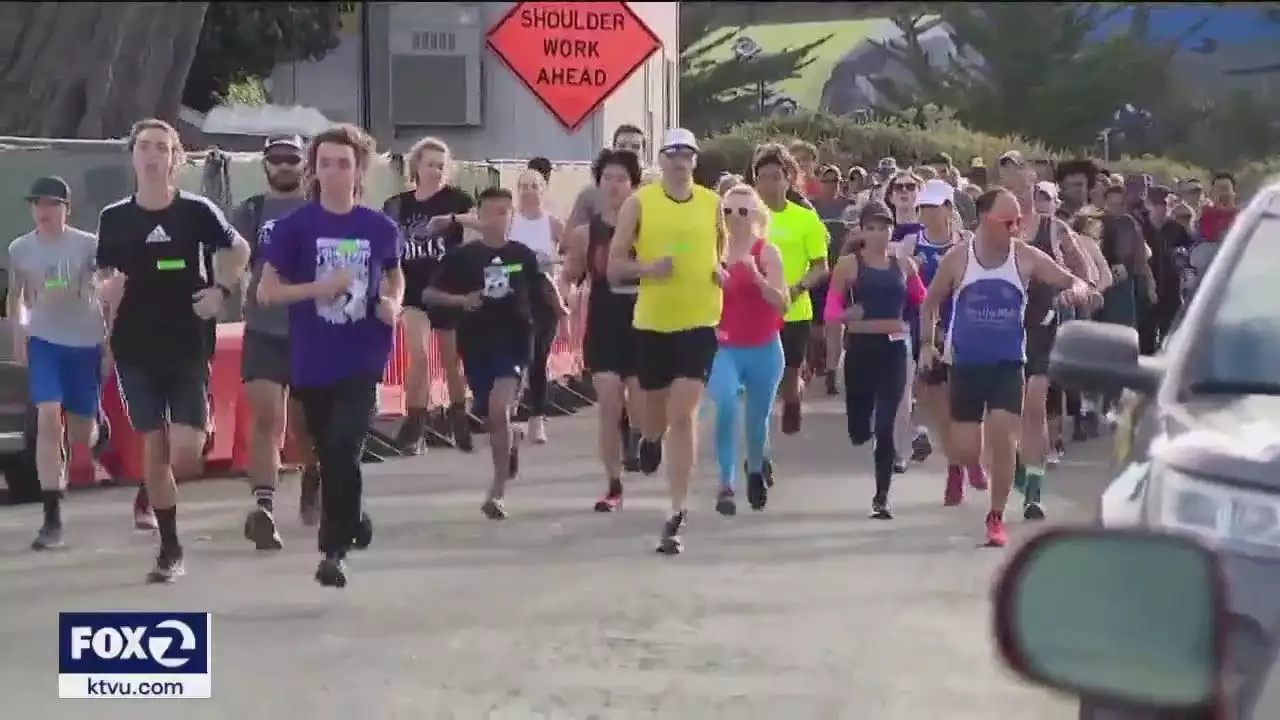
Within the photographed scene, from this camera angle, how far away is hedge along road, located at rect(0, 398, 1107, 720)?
7.20m

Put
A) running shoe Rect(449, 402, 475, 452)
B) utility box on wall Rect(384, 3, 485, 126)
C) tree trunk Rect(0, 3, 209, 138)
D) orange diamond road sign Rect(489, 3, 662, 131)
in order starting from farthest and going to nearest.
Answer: utility box on wall Rect(384, 3, 485, 126) → orange diamond road sign Rect(489, 3, 662, 131) → tree trunk Rect(0, 3, 209, 138) → running shoe Rect(449, 402, 475, 452)

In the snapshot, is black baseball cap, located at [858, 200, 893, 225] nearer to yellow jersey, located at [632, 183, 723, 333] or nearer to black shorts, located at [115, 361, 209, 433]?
yellow jersey, located at [632, 183, 723, 333]

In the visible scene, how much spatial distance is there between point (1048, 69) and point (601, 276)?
62116 millimetres

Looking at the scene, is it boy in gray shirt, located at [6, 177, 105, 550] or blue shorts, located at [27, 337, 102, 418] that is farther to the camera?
blue shorts, located at [27, 337, 102, 418]

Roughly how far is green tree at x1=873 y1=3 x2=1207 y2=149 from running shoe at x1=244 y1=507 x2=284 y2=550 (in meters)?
60.8

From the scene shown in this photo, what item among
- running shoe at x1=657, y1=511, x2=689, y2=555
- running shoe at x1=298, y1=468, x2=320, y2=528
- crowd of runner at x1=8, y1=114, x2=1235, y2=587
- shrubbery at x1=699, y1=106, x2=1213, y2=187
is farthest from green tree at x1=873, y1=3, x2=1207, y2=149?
running shoe at x1=657, y1=511, x2=689, y2=555

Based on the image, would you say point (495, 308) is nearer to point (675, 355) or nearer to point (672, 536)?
point (675, 355)

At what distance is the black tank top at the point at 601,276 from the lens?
40.7 ft

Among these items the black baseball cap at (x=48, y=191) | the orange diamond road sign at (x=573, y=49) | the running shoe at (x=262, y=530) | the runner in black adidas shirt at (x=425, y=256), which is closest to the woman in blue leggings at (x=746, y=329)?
the runner in black adidas shirt at (x=425, y=256)

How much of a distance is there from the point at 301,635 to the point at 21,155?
22.8 feet

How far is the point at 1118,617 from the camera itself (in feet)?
8.11

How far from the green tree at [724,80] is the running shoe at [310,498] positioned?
189ft

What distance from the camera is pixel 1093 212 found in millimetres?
16234

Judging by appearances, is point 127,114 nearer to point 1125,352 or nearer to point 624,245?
point 624,245
